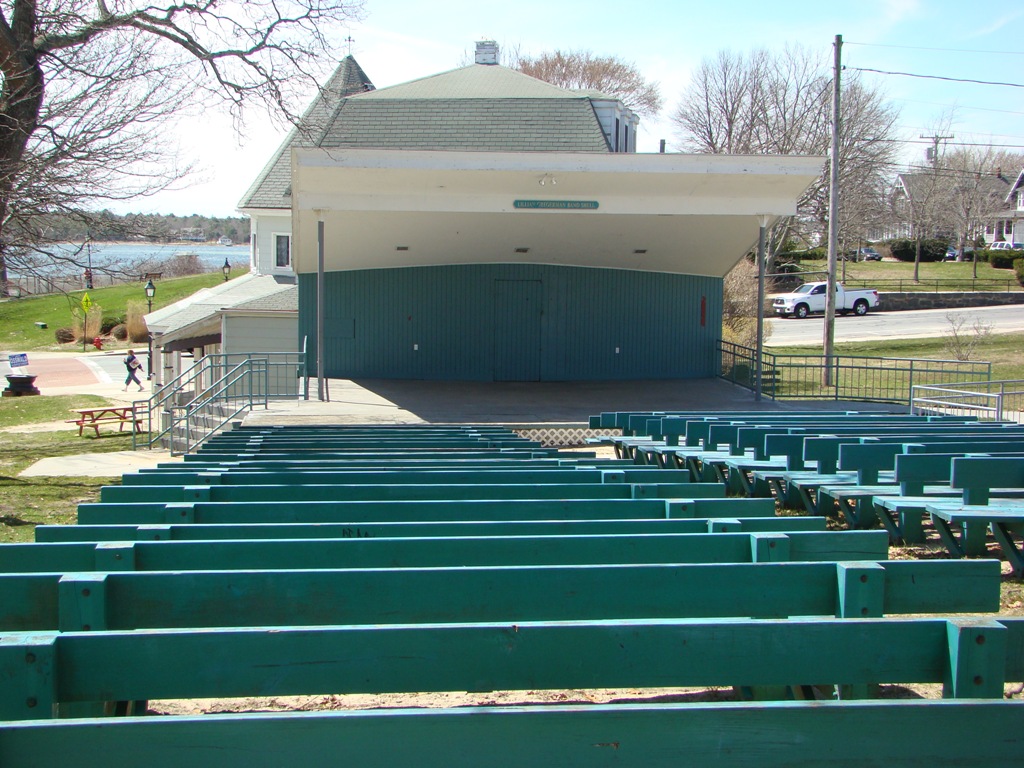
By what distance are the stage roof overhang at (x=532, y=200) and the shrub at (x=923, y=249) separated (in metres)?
48.9

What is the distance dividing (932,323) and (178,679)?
4593 centimetres

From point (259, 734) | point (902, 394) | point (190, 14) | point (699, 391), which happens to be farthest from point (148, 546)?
point (902, 394)

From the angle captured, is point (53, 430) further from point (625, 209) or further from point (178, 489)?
point (178, 489)

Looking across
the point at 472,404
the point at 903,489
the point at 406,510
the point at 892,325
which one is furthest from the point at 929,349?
the point at 406,510

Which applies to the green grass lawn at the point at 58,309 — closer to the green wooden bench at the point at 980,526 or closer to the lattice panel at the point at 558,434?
the lattice panel at the point at 558,434

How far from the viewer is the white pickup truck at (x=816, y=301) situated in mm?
47625

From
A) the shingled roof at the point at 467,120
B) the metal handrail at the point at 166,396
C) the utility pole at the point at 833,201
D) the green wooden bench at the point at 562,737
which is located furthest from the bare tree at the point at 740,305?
the green wooden bench at the point at 562,737

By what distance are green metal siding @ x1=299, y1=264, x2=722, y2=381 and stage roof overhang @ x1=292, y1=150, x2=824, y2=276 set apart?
1.35 meters

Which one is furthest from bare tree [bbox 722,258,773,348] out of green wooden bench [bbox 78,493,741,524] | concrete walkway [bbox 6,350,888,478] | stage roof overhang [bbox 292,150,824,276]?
green wooden bench [bbox 78,493,741,524]

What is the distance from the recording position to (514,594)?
2986mm

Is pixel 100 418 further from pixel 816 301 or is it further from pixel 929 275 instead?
pixel 929 275

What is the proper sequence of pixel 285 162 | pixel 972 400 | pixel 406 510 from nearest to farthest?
pixel 406 510, pixel 972 400, pixel 285 162

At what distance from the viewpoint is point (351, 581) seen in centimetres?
295

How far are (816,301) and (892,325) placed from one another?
5.28m
